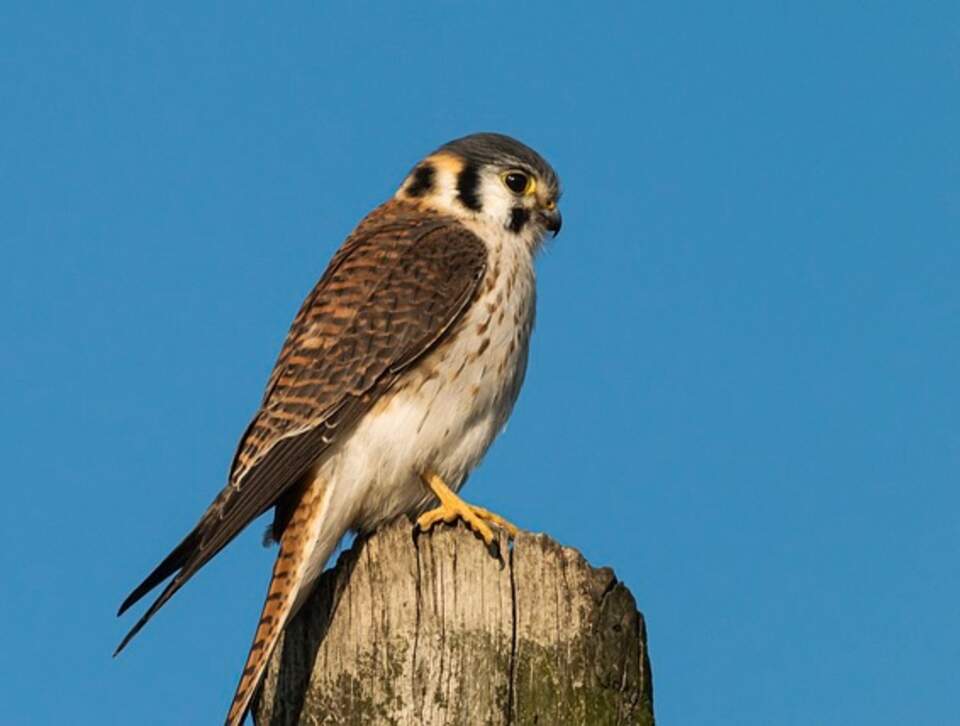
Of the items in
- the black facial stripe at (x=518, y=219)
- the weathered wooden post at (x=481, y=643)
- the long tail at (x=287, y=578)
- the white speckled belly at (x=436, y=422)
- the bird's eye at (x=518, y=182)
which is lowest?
the weathered wooden post at (x=481, y=643)

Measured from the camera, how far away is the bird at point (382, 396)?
176 inches

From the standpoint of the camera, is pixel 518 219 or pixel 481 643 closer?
pixel 481 643

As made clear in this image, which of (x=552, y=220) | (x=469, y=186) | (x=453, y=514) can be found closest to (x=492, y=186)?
(x=469, y=186)

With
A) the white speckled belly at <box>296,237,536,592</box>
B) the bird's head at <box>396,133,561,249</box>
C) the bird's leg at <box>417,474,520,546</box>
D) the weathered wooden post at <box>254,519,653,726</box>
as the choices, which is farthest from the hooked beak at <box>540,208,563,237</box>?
the weathered wooden post at <box>254,519,653,726</box>

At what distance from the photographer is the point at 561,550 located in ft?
11.3

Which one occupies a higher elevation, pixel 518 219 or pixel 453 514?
pixel 518 219

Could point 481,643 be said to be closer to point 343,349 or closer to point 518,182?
point 343,349

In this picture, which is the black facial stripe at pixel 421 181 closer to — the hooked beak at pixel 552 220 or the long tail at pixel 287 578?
the hooked beak at pixel 552 220

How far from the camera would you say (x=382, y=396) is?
482cm

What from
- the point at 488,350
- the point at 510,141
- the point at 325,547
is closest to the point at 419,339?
the point at 488,350

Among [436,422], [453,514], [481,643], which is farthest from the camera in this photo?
[436,422]

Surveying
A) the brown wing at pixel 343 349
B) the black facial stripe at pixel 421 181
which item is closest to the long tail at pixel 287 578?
the brown wing at pixel 343 349

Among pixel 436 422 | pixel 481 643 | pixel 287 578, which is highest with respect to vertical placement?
pixel 436 422

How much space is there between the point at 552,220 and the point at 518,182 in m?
0.20
